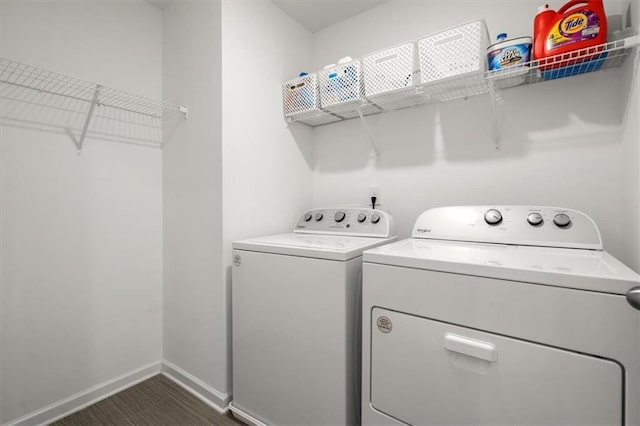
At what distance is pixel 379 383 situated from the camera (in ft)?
3.69

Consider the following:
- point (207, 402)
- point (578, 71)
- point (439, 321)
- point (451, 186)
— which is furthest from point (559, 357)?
point (207, 402)

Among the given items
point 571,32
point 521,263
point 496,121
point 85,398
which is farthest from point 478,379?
point 85,398

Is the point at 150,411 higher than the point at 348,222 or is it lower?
lower

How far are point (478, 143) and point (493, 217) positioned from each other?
49 centimetres

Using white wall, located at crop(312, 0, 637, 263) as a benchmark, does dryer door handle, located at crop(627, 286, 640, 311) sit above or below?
below

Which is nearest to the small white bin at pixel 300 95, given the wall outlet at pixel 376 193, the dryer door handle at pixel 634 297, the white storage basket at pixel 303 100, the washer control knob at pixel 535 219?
the white storage basket at pixel 303 100

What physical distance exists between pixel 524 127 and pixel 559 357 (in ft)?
3.76

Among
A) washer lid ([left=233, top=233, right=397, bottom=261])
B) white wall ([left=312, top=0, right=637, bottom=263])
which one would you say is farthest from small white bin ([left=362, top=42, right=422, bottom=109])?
washer lid ([left=233, top=233, right=397, bottom=261])

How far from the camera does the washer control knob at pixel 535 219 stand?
1.28 meters

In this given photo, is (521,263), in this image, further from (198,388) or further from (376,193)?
(198,388)

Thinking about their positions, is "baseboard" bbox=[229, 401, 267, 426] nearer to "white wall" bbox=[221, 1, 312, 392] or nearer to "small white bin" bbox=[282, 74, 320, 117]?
"white wall" bbox=[221, 1, 312, 392]

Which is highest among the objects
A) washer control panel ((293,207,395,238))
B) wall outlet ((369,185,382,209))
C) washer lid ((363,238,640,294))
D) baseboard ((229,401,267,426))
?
wall outlet ((369,185,382,209))

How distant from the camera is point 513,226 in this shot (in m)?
1.31

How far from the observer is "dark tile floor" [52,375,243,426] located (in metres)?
1.56
